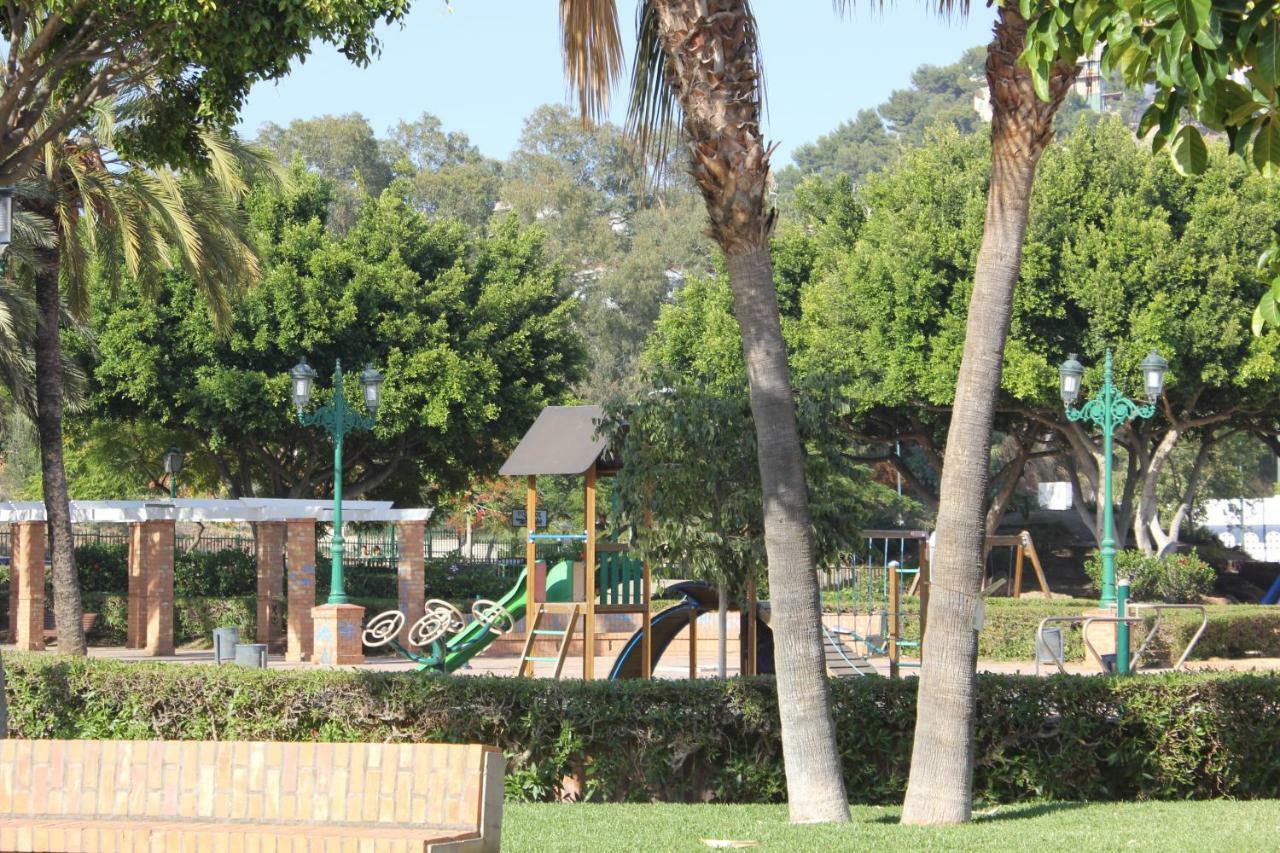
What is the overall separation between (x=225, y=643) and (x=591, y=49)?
11235mm

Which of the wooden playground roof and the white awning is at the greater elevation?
the wooden playground roof

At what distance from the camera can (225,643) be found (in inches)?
693

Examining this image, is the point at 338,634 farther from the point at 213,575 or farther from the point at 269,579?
the point at 213,575

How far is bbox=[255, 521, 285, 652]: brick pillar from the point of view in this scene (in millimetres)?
24969

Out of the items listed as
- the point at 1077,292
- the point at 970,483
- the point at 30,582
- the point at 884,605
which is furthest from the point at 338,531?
the point at 1077,292

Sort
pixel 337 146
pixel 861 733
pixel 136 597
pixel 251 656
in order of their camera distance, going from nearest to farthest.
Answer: pixel 861 733 → pixel 251 656 → pixel 136 597 → pixel 337 146

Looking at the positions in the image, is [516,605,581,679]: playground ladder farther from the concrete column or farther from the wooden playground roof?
the concrete column

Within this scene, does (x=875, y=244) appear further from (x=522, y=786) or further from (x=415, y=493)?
(x=522, y=786)

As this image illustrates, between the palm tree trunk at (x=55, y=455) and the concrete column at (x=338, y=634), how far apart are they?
3290 mm

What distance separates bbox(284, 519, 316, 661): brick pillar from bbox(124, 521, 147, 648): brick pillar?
3453 millimetres

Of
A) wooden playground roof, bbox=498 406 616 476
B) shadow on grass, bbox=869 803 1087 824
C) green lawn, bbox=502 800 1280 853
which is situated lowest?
shadow on grass, bbox=869 803 1087 824

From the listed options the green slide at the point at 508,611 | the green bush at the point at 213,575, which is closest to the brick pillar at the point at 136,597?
the green bush at the point at 213,575

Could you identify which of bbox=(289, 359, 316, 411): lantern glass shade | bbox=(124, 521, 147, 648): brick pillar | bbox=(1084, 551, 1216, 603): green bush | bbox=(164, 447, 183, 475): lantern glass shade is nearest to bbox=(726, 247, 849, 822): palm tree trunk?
bbox=(289, 359, 316, 411): lantern glass shade

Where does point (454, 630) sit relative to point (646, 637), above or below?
below
